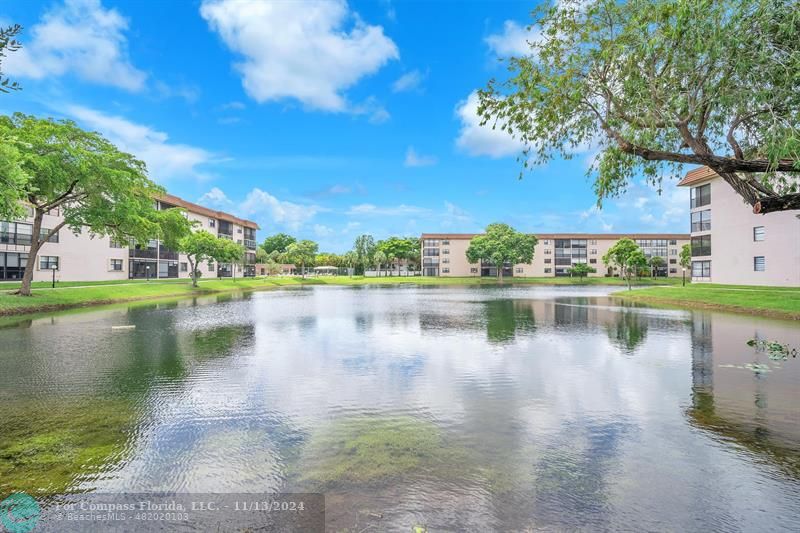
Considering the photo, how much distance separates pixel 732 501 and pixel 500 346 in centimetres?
1027

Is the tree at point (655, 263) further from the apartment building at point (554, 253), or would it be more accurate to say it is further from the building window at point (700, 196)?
the building window at point (700, 196)

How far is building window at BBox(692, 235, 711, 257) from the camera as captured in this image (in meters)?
46.0

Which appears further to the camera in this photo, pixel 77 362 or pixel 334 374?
pixel 77 362

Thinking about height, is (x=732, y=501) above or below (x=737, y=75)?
below

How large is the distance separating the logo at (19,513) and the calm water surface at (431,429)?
30cm

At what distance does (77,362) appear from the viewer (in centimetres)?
1231

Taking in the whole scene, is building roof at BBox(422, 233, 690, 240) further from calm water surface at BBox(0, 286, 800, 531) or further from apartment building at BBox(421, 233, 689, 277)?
calm water surface at BBox(0, 286, 800, 531)

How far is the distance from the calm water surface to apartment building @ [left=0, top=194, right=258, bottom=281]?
29.6 metres

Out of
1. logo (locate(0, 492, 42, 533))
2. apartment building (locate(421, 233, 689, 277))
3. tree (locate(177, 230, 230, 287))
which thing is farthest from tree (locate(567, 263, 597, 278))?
logo (locate(0, 492, 42, 533))

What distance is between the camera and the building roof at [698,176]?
43.4m

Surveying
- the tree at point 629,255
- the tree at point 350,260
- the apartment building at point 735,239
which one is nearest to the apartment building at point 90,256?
the tree at point 350,260

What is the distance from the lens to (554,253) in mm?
118375

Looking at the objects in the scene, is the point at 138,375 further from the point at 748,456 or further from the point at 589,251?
the point at 589,251

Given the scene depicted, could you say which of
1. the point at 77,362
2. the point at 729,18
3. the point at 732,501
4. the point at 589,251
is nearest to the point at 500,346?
the point at 732,501
